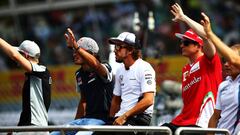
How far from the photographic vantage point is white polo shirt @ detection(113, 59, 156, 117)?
29.5ft

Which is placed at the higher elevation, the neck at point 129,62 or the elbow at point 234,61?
the neck at point 129,62

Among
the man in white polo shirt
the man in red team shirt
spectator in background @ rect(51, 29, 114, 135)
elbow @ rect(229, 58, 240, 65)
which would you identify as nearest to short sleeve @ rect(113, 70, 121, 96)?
the man in white polo shirt

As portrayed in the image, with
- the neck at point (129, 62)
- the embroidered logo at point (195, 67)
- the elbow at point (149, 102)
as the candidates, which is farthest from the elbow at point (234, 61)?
the neck at point (129, 62)

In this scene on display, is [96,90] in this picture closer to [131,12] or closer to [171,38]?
[171,38]

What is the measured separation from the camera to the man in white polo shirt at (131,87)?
886cm

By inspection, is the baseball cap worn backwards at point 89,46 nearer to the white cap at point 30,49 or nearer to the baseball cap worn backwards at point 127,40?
the baseball cap worn backwards at point 127,40

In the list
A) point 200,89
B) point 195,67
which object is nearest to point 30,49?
point 195,67

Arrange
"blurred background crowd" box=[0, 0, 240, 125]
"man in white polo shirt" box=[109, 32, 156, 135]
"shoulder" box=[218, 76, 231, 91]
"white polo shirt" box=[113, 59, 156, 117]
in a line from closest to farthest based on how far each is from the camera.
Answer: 1. "shoulder" box=[218, 76, 231, 91]
2. "man in white polo shirt" box=[109, 32, 156, 135]
3. "white polo shirt" box=[113, 59, 156, 117]
4. "blurred background crowd" box=[0, 0, 240, 125]

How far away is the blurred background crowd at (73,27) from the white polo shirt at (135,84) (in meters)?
6.26

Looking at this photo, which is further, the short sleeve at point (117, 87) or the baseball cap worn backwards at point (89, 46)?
the baseball cap worn backwards at point (89, 46)

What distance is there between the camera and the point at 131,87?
9.09m

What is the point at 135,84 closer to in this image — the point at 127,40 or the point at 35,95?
the point at 127,40

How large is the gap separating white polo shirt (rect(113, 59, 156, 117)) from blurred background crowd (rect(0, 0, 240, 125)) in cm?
626

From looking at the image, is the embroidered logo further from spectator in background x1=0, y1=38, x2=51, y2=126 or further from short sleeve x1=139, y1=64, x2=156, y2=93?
spectator in background x1=0, y1=38, x2=51, y2=126
